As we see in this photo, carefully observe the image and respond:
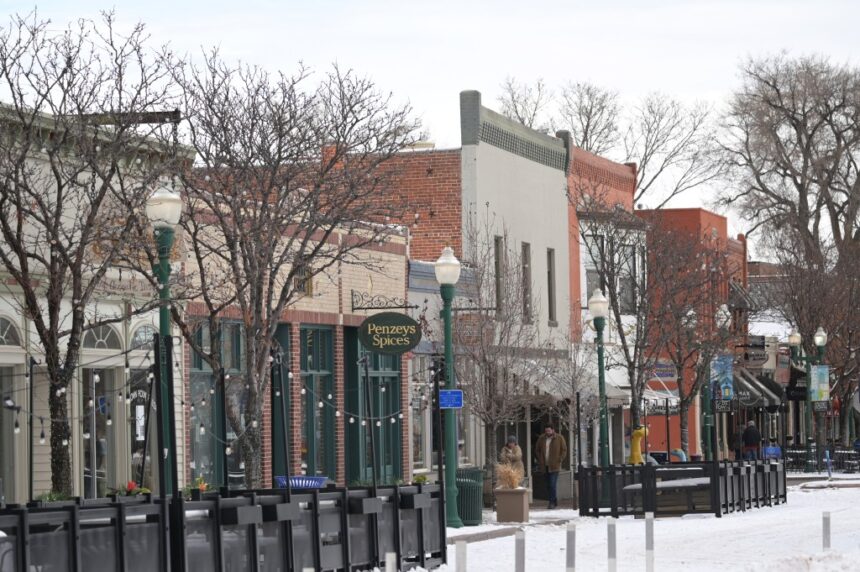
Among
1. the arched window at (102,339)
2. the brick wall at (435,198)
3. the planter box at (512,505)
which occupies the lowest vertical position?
the planter box at (512,505)

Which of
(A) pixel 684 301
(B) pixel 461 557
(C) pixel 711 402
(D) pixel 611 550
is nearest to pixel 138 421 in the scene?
(D) pixel 611 550

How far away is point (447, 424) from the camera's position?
1121 inches

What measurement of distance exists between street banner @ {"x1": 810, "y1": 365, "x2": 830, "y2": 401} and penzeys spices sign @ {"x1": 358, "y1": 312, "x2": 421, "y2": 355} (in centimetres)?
2735

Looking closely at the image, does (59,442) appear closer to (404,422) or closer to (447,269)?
(447,269)

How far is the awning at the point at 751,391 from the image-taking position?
195 ft

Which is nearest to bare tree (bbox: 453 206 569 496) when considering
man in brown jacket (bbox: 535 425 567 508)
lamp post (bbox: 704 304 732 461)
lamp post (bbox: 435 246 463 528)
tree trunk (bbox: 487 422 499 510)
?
tree trunk (bbox: 487 422 499 510)

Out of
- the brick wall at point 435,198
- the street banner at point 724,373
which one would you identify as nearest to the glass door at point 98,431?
the brick wall at point 435,198

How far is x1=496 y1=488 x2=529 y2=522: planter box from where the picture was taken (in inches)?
1182

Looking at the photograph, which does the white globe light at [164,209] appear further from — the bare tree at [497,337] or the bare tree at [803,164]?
the bare tree at [803,164]

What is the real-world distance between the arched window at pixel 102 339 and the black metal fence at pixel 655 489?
9460 millimetres

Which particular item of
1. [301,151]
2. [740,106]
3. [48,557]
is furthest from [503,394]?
[740,106]

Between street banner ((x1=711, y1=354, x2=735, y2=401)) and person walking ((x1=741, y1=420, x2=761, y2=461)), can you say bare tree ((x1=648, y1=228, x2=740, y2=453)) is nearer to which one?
person walking ((x1=741, y1=420, x2=761, y2=461))

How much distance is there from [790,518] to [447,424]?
7.25 m

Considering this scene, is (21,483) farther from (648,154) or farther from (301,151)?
(648,154)
